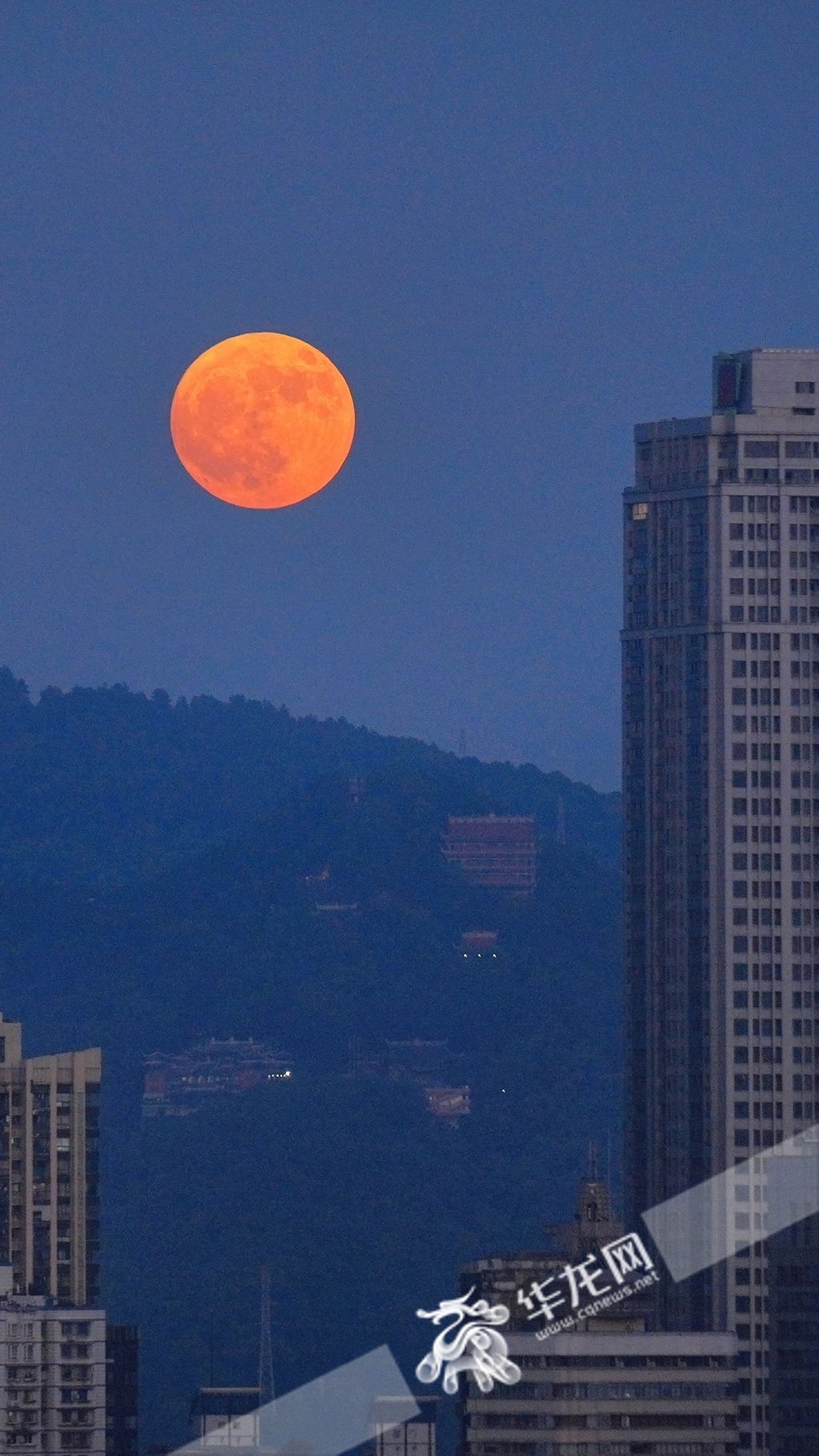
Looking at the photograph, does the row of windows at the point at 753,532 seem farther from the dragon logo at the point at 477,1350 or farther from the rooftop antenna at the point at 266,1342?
the rooftop antenna at the point at 266,1342

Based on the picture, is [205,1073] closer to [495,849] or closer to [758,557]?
[495,849]

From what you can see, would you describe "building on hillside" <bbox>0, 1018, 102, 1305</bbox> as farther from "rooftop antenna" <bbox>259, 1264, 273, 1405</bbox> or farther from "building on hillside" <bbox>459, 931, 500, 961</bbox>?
"building on hillside" <bbox>459, 931, 500, 961</bbox>

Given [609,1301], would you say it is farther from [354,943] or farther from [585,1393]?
[354,943]

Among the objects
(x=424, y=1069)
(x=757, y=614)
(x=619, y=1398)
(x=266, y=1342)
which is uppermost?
(x=757, y=614)

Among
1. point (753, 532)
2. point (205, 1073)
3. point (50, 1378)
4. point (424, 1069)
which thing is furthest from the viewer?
point (424, 1069)

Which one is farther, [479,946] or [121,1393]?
[479,946]

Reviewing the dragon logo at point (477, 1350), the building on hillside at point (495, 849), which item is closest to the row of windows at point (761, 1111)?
the dragon logo at point (477, 1350)

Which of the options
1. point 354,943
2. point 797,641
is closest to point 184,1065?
point 354,943

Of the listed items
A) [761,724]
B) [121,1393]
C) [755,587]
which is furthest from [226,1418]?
[755,587]
